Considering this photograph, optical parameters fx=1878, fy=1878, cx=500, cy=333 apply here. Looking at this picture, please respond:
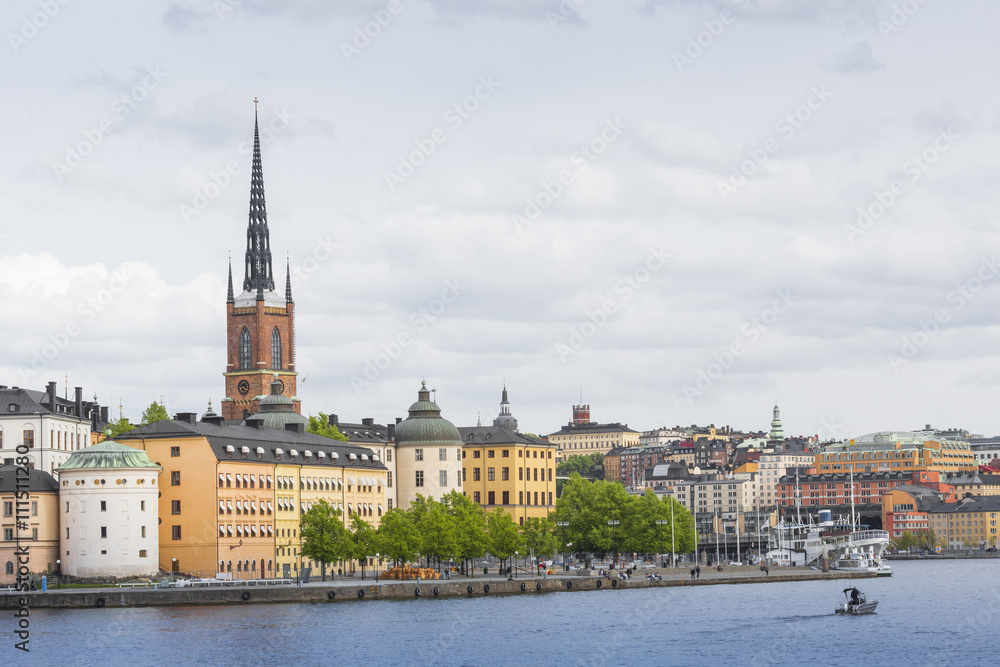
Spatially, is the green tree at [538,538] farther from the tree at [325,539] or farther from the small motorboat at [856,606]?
the small motorboat at [856,606]

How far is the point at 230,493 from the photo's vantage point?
14038cm

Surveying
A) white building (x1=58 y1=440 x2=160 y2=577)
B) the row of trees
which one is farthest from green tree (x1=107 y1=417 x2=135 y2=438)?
white building (x1=58 y1=440 x2=160 y2=577)

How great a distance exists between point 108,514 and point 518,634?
127 ft

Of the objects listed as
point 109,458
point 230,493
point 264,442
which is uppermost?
point 264,442

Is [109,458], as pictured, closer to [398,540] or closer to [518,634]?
[398,540]

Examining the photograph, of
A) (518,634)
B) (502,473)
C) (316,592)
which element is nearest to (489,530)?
(316,592)

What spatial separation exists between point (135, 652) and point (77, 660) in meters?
3.83

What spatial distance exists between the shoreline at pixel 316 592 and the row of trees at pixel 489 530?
3.60 metres

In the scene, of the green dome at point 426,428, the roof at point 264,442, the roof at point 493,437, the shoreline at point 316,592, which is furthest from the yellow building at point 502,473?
the shoreline at point 316,592

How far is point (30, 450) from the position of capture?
153 meters

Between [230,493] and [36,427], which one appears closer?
[230,493]

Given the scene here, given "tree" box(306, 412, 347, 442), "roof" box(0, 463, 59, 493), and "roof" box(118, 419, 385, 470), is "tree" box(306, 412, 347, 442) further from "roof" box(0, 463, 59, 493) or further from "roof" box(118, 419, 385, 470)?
"roof" box(0, 463, 59, 493)

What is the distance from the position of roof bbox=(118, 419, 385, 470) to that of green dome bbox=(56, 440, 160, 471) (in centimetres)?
677

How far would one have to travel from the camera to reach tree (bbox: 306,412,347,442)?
175 metres
